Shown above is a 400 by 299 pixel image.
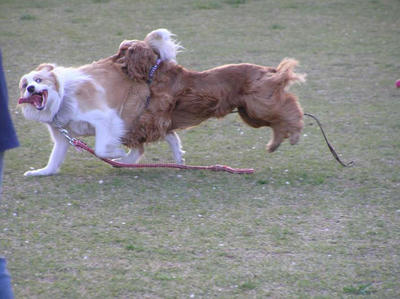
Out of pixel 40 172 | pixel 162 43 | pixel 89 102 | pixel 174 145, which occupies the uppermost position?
pixel 162 43

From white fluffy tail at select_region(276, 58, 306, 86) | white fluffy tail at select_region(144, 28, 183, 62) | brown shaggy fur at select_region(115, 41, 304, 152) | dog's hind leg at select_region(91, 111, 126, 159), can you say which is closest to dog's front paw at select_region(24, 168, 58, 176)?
dog's hind leg at select_region(91, 111, 126, 159)

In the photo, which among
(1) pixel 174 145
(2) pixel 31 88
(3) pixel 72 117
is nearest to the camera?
(2) pixel 31 88

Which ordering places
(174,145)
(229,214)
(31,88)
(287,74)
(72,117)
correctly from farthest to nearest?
(174,145)
(287,74)
(72,117)
(31,88)
(229,214)

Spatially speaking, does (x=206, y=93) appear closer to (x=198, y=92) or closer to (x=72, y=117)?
(x=198, y=92)

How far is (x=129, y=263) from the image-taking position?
416 cm

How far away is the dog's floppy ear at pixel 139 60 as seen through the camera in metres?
5.69

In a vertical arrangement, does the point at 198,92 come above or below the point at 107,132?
above

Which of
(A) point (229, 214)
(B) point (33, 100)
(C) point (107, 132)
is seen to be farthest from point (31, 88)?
(A) point (229, 214)

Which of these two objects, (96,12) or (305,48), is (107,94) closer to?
(305,48)

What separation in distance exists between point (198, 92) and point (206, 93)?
0.08m

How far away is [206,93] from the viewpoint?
5688 millimetres

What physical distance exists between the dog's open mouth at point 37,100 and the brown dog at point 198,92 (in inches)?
32.4

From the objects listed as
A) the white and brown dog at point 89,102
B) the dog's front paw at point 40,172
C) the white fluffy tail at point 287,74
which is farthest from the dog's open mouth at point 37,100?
the white fluffy tail at point 287,74

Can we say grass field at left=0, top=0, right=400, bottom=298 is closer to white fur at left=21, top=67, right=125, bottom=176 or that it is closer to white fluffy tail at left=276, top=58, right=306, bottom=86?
white fur at left=21, top=67, right=125, bottom=176
